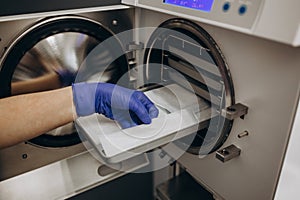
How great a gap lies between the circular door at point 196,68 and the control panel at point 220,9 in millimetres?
74

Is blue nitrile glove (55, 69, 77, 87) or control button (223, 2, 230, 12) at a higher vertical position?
control button (223, 2, 230, 12)

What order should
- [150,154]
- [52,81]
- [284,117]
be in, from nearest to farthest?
[284,117], [52,81], [150,154]

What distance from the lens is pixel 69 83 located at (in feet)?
3.32

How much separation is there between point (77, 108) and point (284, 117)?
588 millimetres

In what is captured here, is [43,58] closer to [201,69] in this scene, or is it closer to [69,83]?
[69,83]

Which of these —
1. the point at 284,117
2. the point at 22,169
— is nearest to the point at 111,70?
the point at 22,169

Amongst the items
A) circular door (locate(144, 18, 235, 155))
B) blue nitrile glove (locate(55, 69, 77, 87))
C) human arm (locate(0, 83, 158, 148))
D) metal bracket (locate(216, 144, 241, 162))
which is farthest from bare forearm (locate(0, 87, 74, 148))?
metal bracket (locate(216, 144, 241, 162))

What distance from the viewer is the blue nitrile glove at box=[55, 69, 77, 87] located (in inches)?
38.4

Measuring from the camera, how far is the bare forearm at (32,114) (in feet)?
2.68

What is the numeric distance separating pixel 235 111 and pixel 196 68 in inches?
9.4

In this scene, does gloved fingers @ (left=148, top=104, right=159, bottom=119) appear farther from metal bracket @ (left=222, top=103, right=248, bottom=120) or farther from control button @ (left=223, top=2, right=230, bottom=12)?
control button @ (left=223, top=2, right=230, bottom=12)

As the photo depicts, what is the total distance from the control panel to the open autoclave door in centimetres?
7

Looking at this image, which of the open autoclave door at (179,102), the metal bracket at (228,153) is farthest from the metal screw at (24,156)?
the metal bracket at (228,153)

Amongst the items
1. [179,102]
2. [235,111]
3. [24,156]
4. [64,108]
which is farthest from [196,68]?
[24,156]
